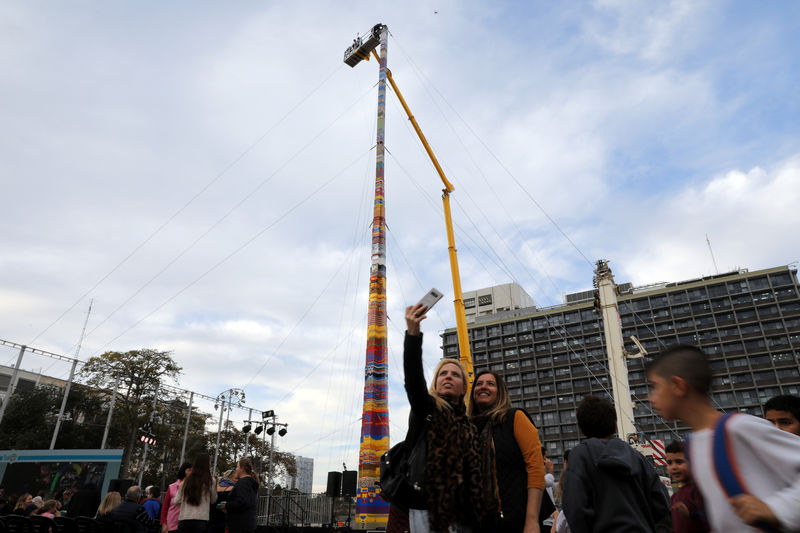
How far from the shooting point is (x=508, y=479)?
2635mm

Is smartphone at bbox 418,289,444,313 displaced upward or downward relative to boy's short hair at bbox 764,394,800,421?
upward

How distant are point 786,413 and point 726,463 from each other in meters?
2.01

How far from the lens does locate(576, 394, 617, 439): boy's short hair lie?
287 cm

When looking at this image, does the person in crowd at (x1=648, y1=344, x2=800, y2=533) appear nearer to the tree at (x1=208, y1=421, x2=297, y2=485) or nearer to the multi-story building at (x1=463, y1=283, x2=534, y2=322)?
the tree at (x1=208, y1=421, x2=297, y2=485)

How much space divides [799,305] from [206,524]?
69564 millimetres

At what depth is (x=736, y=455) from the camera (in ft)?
5.11

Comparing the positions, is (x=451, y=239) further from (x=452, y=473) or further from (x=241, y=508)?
(x=452, y=473)

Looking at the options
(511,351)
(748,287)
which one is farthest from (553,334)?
(748,287)

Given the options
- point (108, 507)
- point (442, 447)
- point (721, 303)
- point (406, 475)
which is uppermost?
point (721, 303)

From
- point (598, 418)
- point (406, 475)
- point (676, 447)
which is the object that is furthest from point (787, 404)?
point (406, 475)

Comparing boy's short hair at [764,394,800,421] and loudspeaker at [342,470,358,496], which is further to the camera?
loudspeaker at [342,470,358,496]

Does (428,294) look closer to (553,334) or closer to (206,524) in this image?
(206,524)

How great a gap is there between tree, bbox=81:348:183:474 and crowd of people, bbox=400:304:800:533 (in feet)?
96.9

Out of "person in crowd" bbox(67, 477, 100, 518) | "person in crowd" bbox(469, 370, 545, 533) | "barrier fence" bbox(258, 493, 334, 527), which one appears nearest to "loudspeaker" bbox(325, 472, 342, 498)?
"barrier fence" bbox(258, 493, 334, 527)
